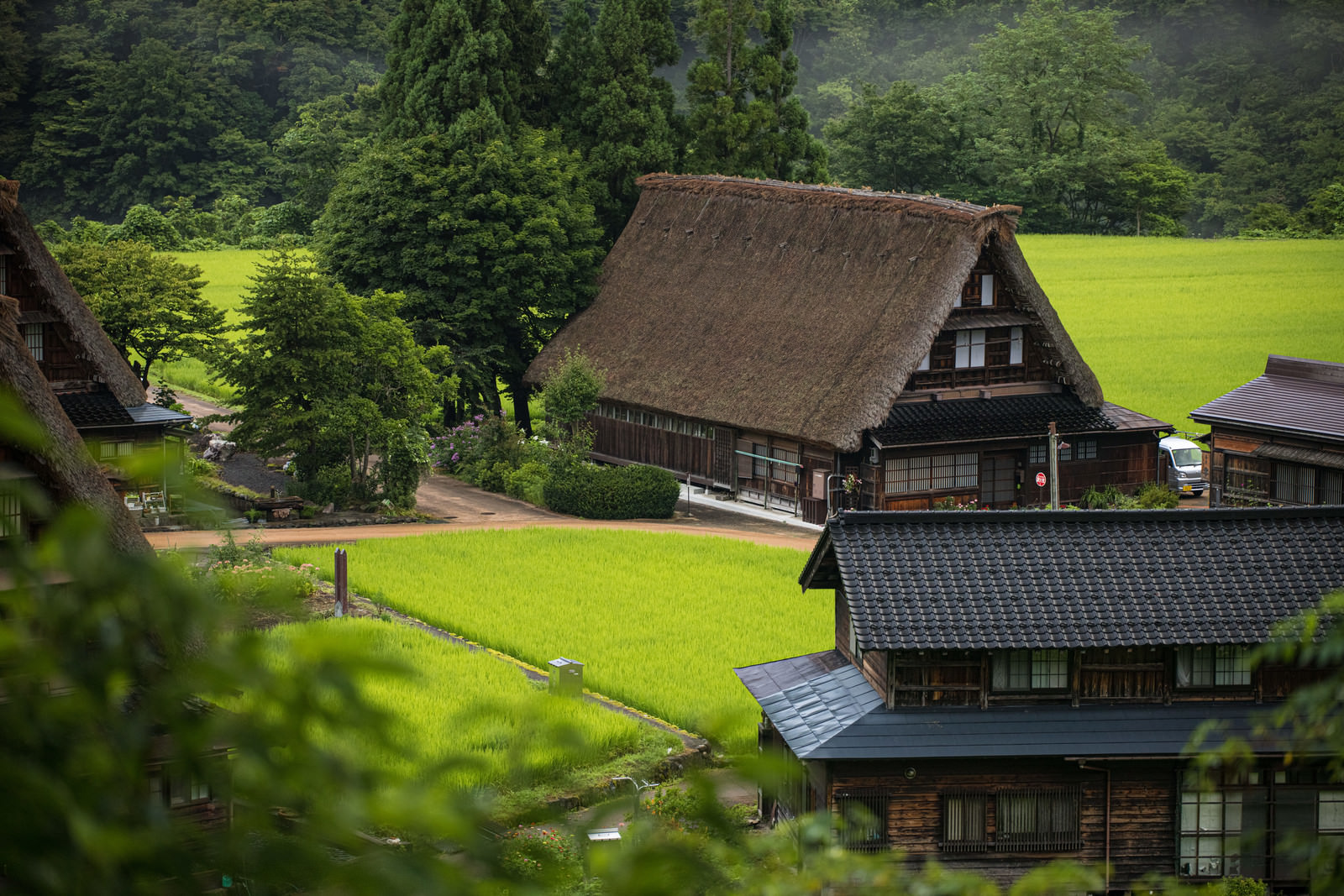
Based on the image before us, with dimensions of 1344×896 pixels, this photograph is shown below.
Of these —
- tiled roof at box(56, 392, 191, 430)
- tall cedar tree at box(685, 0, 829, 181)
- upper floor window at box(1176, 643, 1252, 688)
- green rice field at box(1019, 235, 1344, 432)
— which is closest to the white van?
green rice field at box(1019, 235, 1344, 432)

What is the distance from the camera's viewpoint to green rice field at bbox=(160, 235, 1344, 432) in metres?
46.8

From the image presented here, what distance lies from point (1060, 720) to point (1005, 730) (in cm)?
55

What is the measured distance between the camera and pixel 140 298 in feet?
124

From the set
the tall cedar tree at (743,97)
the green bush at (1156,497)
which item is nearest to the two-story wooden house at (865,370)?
the green bush at (1156,497)

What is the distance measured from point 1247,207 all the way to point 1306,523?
6354cm

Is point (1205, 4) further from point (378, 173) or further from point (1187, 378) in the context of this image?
point (378, 173)

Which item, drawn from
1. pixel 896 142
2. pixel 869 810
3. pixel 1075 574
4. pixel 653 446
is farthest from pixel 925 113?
pixel 869 810

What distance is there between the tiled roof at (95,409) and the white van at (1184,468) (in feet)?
69.3

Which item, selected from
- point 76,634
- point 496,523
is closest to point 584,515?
point 496,523

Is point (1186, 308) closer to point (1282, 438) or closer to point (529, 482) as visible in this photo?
point (1282, 438)

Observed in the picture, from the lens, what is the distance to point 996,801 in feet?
49.1

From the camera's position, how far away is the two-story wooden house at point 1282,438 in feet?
96.4

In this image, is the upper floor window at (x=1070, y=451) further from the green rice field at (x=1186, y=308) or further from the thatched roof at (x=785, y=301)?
the green rice field at (x=1186, y=308)

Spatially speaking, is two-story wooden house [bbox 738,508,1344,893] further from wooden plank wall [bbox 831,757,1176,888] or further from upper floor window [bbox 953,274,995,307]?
upper floor window [bbox 953,274,995,307]
